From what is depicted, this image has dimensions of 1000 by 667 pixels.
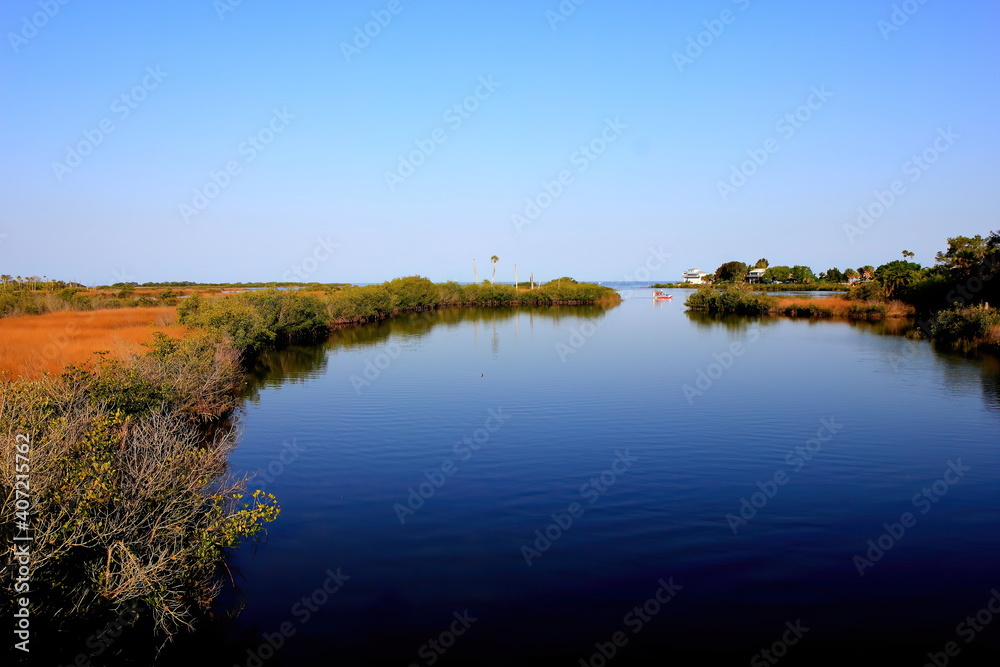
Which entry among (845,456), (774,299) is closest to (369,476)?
(845,456)

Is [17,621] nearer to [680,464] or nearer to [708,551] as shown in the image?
[708,551]


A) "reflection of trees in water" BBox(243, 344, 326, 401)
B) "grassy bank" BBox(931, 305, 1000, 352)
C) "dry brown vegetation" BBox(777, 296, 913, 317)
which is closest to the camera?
"reflection of trees in water" BBox(243, 344, 326, 401)

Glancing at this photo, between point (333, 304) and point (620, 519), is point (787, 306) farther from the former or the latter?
point (620, 519)

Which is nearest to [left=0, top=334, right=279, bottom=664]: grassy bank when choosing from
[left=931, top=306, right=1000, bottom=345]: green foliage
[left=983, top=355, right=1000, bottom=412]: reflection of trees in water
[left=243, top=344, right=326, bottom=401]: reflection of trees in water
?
[left=243, top=344, right=326, bottom=401]: reflection of trees in water

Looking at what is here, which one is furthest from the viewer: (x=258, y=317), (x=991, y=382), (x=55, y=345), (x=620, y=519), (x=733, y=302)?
(x=733, y=302)

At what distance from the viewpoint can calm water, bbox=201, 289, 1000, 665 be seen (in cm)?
793

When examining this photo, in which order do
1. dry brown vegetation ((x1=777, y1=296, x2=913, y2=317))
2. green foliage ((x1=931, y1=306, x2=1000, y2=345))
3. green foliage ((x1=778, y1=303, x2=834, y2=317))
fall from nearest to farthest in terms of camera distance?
green foliage ((x1=931, y1=306, x2=1000, y2=345)) → dry brown vegetation ((x1=777, y1=296, x2=913, y2=317)) → green foliage ((x1=778, y1=303, x2=834, y2=317))

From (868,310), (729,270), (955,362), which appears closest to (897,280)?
(868,310)

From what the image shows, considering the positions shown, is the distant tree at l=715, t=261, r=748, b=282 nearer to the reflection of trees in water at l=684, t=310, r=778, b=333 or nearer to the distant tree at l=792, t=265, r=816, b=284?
the distant tree at l=792, t=265, r=816, b=284

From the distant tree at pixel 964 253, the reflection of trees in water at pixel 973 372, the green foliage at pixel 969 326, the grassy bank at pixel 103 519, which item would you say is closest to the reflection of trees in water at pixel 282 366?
the grassy bank at pixel 103 519

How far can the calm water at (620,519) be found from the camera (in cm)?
793

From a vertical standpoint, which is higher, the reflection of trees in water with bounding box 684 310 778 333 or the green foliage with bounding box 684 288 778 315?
the green foliage with bounding box 684 288 778 315

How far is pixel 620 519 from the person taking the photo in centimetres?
1134

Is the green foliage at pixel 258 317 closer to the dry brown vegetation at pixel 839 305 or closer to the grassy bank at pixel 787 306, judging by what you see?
the grassy bank at pixel 787 306
